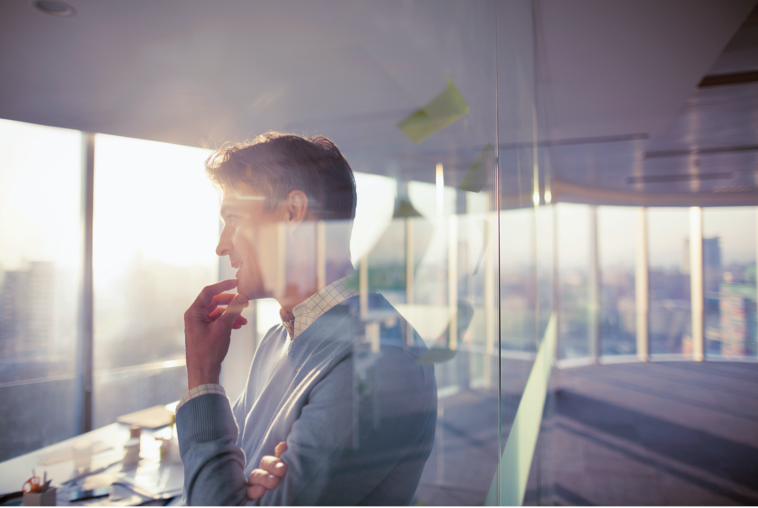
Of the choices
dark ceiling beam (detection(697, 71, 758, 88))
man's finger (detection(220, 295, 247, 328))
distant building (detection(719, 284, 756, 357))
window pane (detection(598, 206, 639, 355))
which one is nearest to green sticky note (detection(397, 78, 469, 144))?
man's finger (detection(220, 295, 247, 328))

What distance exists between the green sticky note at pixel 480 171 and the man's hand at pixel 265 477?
0.66 metres

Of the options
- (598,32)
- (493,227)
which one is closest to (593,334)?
(598,32)

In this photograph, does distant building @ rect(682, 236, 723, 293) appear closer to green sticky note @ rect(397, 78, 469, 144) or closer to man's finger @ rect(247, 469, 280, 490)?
green sticky note @ rect(397, 78, 469, 144)

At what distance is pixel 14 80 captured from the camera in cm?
57

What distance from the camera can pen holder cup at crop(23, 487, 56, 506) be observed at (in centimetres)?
48

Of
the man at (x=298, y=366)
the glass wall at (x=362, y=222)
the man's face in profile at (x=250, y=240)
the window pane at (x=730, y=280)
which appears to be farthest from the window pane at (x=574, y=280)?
the man's face in profile at (x=250, y=240)

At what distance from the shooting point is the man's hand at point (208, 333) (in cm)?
54

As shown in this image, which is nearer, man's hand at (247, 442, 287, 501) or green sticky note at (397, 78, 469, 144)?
man's hand at (247, 442, 287, 501)

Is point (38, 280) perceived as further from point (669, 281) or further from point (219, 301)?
point (669, 281)

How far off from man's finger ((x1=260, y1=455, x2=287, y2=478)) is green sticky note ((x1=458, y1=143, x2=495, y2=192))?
671 millimetres

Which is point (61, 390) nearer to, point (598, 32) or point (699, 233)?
point (598, 32)

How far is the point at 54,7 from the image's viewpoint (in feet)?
2.19

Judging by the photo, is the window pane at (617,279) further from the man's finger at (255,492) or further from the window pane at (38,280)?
the window pane at (38,280)

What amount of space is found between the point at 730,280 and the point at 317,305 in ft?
32.6
